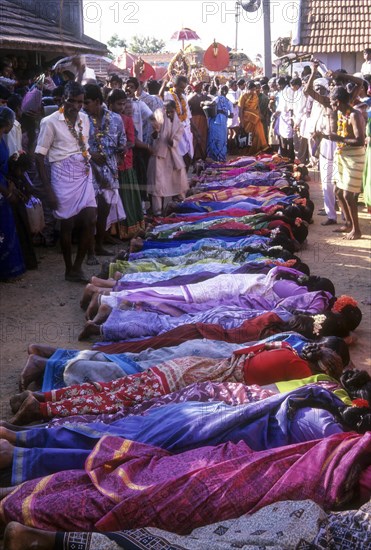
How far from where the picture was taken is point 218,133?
15328 mm

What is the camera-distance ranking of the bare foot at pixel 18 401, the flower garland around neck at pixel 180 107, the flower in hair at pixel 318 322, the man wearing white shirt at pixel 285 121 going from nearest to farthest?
the bare foot at pixel 18 401
the flower in hair at pixel 318 322
the flower garland around neck at pixel 180 107
the man wearing white shirt at pixel 285 121

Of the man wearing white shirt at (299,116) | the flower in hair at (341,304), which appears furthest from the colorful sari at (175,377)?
the man wearing white shirt at (299,116)

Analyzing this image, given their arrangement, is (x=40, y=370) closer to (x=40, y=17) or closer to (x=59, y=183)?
(x=59, y=183)

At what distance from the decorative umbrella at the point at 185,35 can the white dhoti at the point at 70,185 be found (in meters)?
19.8

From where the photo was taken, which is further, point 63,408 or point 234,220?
point 234,220

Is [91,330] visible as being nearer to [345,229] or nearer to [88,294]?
[88,294]

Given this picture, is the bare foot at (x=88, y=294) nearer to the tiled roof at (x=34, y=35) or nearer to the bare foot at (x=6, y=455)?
the bare foot at (x=6, y=455)

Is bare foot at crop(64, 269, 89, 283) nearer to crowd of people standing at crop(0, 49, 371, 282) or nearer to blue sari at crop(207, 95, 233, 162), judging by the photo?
crowd of people standing at crop(0, 49, 371, 282)

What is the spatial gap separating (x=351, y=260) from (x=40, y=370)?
4509 mm

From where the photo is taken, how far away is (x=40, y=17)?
44.3 ft

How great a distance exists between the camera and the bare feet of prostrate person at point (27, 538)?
8.70ft

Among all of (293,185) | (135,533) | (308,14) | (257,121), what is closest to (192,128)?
(257,121)

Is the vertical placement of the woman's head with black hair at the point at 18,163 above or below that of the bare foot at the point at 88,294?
above

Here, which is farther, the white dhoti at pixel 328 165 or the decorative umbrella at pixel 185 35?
the decorative umbrella at pixel 185 35
